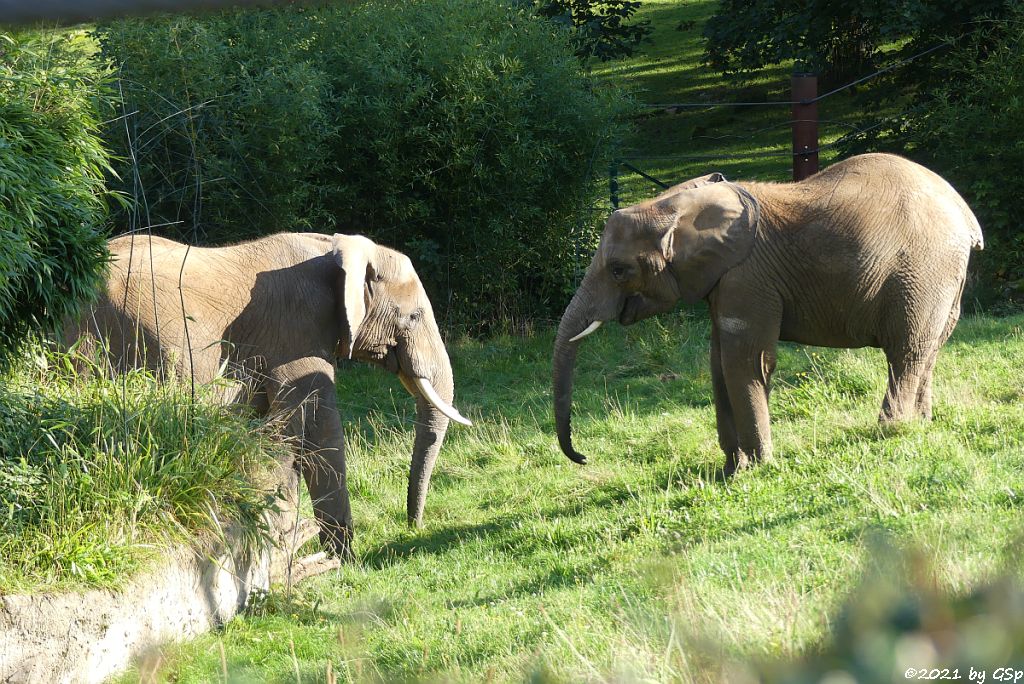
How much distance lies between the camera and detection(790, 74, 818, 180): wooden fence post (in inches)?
653

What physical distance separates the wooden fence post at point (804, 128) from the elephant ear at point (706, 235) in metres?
8.38

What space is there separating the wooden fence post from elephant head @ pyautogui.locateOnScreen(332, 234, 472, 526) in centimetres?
949

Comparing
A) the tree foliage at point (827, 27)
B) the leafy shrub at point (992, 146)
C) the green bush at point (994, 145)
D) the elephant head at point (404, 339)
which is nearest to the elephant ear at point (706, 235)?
the elephant head at point (404, 339)

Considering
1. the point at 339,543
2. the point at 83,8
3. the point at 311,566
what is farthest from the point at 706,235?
the point at 83,8

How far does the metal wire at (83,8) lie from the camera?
83 cm

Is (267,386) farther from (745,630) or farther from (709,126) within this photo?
(709,126)

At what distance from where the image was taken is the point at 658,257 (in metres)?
8.71

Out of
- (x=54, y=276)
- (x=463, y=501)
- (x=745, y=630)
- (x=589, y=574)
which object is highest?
(x=54, y=276)

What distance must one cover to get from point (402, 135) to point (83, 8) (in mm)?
14930

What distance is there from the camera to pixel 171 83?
44.1 feet

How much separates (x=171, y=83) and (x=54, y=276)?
819cm

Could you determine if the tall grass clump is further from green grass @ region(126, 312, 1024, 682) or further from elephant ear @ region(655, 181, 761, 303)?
elephant ear @ region(655, 181, 761, 303)

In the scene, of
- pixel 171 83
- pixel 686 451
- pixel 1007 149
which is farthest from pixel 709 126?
pixel 686 451

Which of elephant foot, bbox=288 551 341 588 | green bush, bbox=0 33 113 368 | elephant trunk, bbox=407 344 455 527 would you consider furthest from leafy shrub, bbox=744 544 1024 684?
elephant trunk, bbox=407 344 455 527
